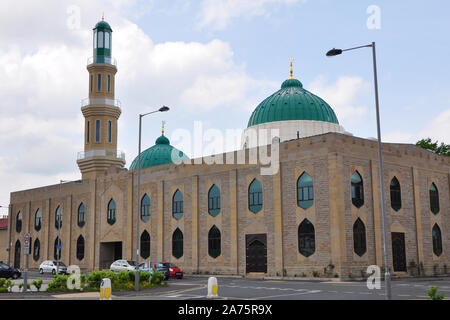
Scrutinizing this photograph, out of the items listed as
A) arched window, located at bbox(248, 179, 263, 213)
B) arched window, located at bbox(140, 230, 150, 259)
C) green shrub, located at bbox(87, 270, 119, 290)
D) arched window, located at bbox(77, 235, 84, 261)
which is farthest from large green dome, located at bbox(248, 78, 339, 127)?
green shrub, located at bbox(87, 270, 119, 290)

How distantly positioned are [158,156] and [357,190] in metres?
30.3

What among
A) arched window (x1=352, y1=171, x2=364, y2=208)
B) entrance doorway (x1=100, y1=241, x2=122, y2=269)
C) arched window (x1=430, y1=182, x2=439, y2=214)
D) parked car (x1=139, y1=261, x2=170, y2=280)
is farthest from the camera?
entrance doorway (x1=100, y1=241, x2=122, y2=269)

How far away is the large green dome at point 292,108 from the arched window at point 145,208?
1208 cm

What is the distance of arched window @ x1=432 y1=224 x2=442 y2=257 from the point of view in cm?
4316

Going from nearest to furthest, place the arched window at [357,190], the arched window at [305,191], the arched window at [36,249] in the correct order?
the arched window at [357,190] → the arched window at [305,191] → the arched window at [36,249]

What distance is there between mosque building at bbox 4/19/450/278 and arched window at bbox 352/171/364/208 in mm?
104

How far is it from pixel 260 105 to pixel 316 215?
62.0 ft

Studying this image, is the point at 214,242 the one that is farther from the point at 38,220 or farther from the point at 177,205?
the point at 38,220

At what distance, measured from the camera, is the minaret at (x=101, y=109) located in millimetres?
53531

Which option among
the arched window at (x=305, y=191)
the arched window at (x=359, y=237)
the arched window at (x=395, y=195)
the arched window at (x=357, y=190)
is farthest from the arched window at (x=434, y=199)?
the arched window at (x=305, y=191)

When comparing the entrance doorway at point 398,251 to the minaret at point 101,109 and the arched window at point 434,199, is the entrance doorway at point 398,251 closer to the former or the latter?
the arched window at point 434,199

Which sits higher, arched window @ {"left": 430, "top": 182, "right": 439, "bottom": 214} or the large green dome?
the large green dome

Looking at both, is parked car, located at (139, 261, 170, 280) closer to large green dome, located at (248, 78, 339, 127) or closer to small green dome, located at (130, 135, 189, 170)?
large green dome, located at (248, 78, 339, 127)
